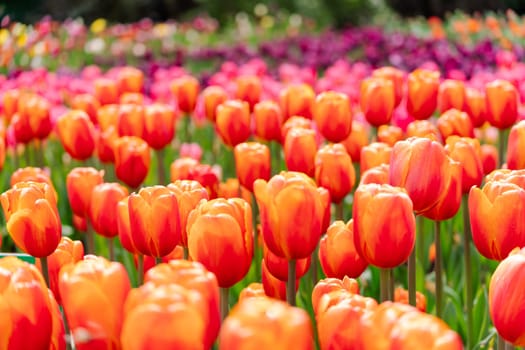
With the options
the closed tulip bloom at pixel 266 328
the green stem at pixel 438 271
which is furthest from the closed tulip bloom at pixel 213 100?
the closed tulip bloom at pixel 266 328

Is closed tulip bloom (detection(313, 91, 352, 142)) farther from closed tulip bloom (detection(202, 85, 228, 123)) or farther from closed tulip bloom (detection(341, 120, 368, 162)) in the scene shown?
closed tulip bloom (detection(202, 85, 228, 123))

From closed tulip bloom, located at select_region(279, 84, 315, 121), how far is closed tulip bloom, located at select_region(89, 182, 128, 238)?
1183mm

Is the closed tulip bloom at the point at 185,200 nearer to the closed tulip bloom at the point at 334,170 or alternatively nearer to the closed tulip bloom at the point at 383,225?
the closed tulip bloom at the point at 383,225

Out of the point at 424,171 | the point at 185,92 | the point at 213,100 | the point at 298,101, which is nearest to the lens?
the point at 424,171

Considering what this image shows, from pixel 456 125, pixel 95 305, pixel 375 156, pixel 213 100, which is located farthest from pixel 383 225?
pixel 213 100

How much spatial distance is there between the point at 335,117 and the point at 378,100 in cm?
27

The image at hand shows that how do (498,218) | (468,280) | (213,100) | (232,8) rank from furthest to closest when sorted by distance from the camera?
(232,8) < (213,100) < (468,280) < (498,218)

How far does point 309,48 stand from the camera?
8203mm

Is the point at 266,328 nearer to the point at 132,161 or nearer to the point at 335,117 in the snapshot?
the point at 132,161

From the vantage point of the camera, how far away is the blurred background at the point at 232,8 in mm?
14508

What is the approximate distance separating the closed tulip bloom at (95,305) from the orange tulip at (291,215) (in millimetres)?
434

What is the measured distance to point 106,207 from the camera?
198 cm

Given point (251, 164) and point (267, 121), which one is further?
Answer: point (267, 121)

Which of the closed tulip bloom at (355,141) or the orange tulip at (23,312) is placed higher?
the orange tulip at (23,312)
